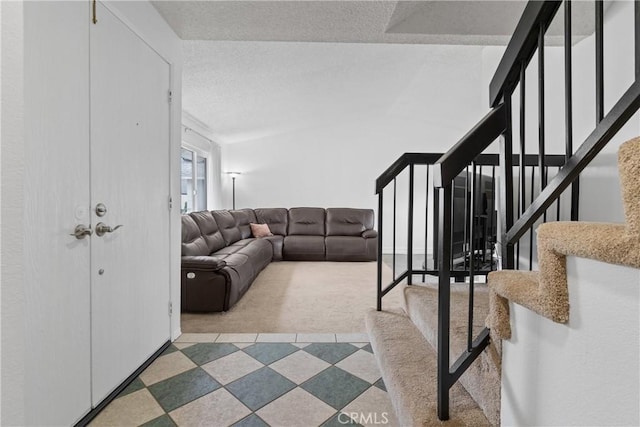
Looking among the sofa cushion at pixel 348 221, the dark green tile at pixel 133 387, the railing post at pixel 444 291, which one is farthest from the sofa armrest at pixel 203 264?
the sofa cushion at pixel 348 221

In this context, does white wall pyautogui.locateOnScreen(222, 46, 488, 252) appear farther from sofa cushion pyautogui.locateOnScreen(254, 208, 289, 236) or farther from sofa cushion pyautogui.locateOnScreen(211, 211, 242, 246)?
sofa cushion pyautogui.locateOnScreen(211, 211, 242, 246)

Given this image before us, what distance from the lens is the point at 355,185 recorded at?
267 inches

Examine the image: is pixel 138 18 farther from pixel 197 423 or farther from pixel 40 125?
pixel 197 423

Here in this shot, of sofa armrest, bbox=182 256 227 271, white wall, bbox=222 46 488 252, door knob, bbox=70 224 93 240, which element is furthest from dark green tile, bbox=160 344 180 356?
white wall, bbox=222 46 488 252

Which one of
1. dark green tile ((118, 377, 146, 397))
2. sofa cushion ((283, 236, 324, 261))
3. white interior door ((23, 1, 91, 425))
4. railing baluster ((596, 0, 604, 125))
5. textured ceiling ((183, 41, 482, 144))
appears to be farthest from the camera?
sofa cushion ((283, 236, 324, 261))

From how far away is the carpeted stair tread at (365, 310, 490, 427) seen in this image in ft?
3.43

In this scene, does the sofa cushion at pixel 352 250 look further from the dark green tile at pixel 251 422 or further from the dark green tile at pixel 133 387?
the dark green tile at pixel 251 422

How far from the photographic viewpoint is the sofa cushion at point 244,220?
215 inches

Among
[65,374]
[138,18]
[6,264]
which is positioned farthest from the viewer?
[138,18]

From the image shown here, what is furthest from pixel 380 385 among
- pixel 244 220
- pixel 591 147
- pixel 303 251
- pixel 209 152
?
pixel 209 152

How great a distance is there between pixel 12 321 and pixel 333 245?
186 inches

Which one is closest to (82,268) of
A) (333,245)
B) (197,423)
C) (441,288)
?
(197,423)

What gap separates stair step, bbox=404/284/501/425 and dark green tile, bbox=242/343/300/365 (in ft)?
2.78

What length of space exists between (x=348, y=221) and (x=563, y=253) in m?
5.42
